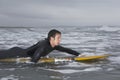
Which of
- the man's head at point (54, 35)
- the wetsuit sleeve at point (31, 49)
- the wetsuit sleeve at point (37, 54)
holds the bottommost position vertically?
the wetsuit sleeve at point (37, 54)

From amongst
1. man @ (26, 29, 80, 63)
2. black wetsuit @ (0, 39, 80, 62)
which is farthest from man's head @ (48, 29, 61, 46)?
black wetsuit @ (0, 39, 80, 62)

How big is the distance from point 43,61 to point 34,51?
18.3 inches

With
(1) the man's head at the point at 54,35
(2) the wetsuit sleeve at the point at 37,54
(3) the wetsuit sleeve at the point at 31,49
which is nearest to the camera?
(1) the man's head at the point at 54,35

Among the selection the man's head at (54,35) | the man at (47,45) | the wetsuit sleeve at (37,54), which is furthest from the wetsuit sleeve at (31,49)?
the man's head at (54,35)

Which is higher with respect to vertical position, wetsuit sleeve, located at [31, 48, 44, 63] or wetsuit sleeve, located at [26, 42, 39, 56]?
wetsuit sleeve, located at [26, 42, 39, 56]

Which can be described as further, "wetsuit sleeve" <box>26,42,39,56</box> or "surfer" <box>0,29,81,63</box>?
"wetsuit sleeve" <box>26,42,39,56</box>

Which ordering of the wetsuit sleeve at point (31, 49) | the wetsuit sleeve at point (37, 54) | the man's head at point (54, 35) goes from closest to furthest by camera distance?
the man's head at point (54, 35) → the wetsuit sleeve at point (37, 54) → the wetsuit sleeve at point (31, 49)

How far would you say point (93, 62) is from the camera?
10.1 metres

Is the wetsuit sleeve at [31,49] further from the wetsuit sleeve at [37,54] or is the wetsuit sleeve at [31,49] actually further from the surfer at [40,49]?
the wetsuit sleeve at [37,54]

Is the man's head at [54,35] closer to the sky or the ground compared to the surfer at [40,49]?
closer to the sky

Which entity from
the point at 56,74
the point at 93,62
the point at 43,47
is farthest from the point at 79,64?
the point at 56,74

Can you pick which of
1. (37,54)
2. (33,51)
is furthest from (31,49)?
(37,54)

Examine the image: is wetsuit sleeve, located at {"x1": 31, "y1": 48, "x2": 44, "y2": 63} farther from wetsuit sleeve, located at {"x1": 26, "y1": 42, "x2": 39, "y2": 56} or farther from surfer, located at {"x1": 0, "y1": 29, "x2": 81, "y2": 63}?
wetsuit sleeve, located at {"x1": 26, "y1": 42, "x2": 39, "y2": 56}

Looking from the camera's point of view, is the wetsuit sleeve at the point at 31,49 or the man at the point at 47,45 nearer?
the man at the point at 47,45
